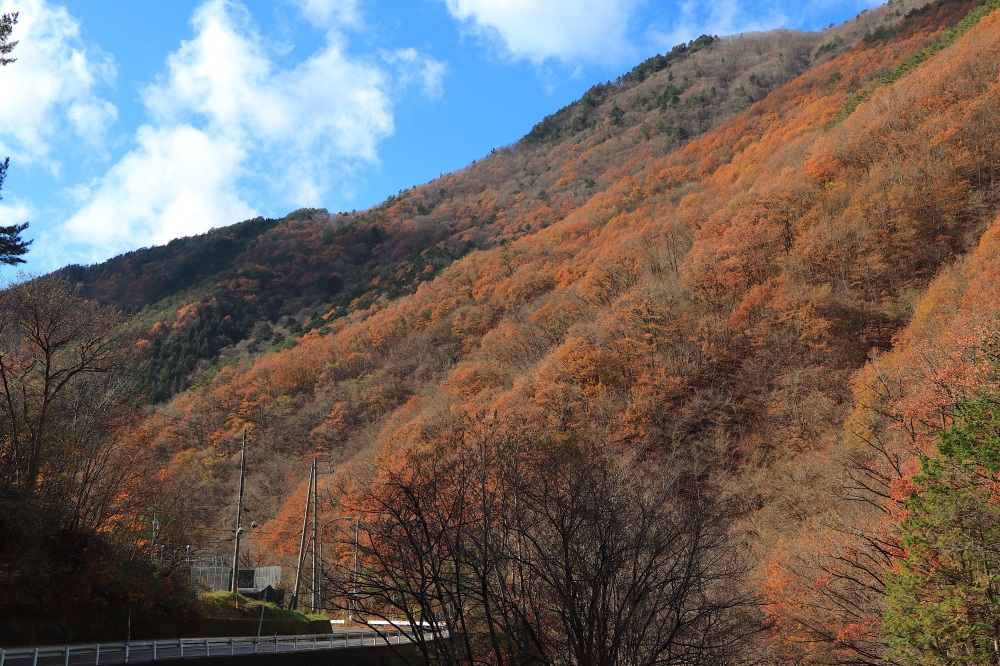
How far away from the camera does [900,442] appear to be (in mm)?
29078

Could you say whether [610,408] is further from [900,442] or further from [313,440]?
[313,440]

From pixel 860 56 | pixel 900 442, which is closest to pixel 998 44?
pixel 900 442

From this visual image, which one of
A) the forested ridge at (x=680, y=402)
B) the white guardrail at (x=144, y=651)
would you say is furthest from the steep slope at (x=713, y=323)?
the white guardrail at (x=144, y=651)

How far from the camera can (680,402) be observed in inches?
1847

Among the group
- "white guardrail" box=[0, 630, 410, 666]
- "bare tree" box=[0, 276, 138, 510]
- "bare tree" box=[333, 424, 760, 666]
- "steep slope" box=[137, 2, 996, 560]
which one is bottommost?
"white guardrail" box=[0, 630, 410, 666]

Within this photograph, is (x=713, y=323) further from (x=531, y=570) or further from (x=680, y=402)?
(x=531, y=570)

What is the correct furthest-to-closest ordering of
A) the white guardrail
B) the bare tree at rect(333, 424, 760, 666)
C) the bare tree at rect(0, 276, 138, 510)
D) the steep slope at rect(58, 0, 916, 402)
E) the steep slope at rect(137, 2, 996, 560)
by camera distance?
1. the steep slope at rect(58, 0, 916, 402)
2. the steep slope at rect(137, 2, 996, 560)
3. the bare tree at rect(0, 276, 138, 510)
4. the white guardrail
5. the bare tree at rect(333, 424, 760, 666)

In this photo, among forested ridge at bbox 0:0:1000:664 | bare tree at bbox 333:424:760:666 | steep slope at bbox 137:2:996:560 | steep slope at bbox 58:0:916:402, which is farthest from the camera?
steep slope at bbox 58:0:916:402

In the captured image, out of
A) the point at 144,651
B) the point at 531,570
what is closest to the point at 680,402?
the point at 144,651

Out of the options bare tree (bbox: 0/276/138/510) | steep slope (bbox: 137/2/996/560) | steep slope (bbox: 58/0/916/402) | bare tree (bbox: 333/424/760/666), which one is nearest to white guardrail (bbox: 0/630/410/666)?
bare tree (bbox: 333/424/760/666)

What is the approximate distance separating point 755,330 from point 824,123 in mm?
38003

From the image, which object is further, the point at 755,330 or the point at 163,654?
the point at 755,330

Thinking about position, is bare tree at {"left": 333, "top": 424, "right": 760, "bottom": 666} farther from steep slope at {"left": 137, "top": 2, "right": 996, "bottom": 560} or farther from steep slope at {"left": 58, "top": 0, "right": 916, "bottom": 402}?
steep slope at {"left": 58, "top": 0, "right": 916, "bottom": 402}

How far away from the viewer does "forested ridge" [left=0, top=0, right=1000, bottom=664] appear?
11930 mm
